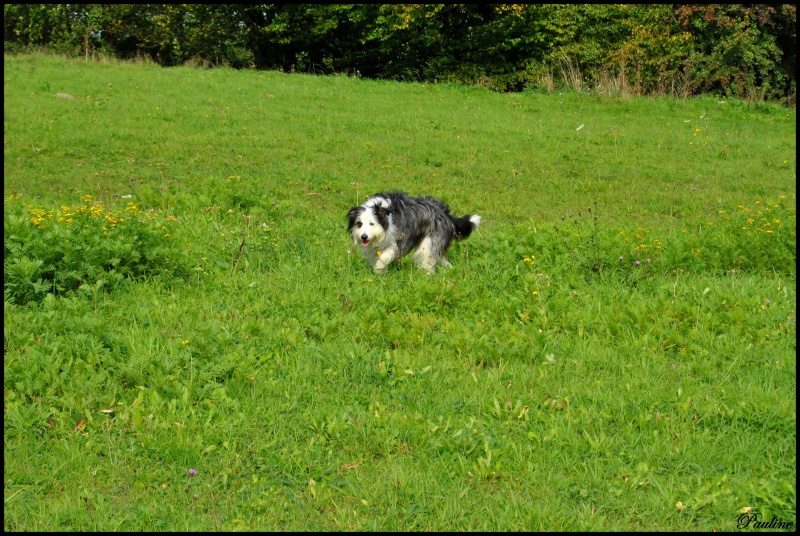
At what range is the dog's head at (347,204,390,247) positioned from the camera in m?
6.86

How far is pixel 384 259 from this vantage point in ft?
23.3

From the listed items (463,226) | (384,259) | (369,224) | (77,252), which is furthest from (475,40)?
(77,252)

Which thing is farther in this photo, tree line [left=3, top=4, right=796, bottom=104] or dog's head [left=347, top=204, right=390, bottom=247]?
tree line [left=3, top=4, right=796, bottom=104]

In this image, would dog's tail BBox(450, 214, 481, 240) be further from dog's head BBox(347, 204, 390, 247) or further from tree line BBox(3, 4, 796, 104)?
tree line BBox(3, 4, 796, 104)

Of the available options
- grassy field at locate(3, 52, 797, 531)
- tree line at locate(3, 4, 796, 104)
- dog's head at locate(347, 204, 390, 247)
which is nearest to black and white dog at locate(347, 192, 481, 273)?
dog's head at locate(347, 204, 390, 247)

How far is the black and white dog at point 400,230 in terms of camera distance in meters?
6.95

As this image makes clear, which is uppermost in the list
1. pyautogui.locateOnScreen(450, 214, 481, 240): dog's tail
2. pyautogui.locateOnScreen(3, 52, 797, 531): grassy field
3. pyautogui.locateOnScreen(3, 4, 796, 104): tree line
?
pyautogui.locateOnScreen(3, 4, 796, 104): tree line

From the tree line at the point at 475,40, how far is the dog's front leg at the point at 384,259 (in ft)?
52.7

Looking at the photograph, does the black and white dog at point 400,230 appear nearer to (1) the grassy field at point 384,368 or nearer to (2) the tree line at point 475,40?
(1) the grassy field at point 384,368

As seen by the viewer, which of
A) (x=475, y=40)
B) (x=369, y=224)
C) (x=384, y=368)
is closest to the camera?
(x=384, y=368)

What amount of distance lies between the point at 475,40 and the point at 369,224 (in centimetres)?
2472

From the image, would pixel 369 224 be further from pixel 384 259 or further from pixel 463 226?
pixel 463 226

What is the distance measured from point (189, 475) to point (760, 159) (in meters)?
14.1

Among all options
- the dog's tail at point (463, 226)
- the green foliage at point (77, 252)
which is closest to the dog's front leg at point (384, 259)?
the dog's tail at point (463, 226)
